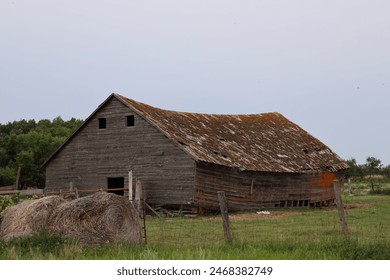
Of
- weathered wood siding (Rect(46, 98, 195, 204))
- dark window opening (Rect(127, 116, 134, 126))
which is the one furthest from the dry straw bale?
dark window opening (Rect(127, 116, 134, 126))

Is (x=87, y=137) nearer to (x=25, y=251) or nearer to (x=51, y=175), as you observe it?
(x=51, y=175)

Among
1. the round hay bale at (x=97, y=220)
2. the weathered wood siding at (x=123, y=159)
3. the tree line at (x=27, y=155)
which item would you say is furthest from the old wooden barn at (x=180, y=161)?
the tree line at (x=27, y=155)

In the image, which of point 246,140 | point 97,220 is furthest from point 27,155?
point 97,220

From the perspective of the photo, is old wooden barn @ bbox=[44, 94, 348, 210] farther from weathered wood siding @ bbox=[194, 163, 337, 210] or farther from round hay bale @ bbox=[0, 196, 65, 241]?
round hay bale @ bbox=[0, 196, 65, 241]

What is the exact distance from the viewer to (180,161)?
98.0 ft

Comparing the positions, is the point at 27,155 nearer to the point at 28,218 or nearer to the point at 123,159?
the point at 123,159

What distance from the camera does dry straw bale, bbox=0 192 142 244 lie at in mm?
13133

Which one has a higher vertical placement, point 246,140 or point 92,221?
point 246,140

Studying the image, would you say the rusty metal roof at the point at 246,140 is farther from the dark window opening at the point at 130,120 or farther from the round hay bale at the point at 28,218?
the round hay bale at the point at 28,218

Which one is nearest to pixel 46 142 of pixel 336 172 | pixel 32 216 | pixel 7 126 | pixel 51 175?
pixel 7 126

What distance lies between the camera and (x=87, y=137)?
33406 mm

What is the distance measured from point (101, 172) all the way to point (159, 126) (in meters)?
4.59

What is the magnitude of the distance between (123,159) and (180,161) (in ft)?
12.1

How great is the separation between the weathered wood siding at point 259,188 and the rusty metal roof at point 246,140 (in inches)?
24.0
